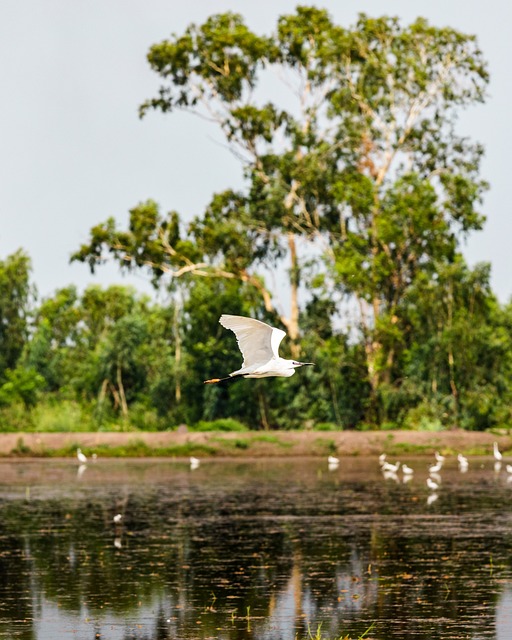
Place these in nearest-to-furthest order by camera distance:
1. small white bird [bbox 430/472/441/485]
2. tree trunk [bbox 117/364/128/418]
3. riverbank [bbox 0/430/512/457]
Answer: small white bird [bbox 430/472/441/485] → riverbank [bbox 0/430/512/457] → tree trunk [bbox 117/364/128/418]

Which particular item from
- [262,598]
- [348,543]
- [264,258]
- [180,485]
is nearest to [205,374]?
[264,258]

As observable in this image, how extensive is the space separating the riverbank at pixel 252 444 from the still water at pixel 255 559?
30.7 feet

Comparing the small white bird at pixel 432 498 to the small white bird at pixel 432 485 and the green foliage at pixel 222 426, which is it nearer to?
the small white bird at pixel 432 485

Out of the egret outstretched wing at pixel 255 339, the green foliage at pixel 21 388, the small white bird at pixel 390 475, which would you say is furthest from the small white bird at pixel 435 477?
the egret outstretched wing at pixel 255 339

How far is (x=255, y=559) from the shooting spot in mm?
19734

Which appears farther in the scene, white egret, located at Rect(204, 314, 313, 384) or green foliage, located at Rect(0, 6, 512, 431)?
green foliage, located at Rect(0, 6, 512, 431)

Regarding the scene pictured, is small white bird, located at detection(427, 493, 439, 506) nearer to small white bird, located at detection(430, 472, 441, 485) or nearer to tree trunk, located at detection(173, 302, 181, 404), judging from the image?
small white bird, located at detection(430, 472, 441, 485)

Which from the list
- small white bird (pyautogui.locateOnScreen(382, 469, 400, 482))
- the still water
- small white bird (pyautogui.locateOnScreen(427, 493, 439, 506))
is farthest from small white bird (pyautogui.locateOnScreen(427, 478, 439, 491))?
small white bird (pyautogui.locateOnScreen(382, 469, 400, 482))

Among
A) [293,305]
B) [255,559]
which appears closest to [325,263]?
[293,305]

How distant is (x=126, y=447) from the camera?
146ft

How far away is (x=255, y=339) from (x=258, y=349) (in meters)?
0.12

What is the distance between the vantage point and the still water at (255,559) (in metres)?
14.6

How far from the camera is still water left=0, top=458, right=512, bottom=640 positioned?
577 inches

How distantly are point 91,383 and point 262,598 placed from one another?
38287 mm
